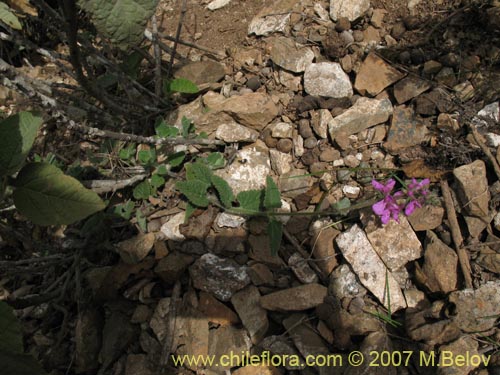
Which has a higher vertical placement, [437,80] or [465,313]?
[437,80]

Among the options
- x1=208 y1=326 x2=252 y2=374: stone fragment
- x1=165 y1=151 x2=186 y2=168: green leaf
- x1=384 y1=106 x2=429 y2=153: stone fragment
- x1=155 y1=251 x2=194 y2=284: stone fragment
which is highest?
x1=165 y1=151 x2=186 y2=168: green leaf

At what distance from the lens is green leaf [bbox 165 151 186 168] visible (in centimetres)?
Result: 244

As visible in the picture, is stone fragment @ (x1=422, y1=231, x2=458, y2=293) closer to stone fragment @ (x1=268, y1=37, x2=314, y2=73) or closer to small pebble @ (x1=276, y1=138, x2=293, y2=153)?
small pebble @ (x1=276, y1=138, x2=293, y2=153)

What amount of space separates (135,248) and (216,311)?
0.58 metres

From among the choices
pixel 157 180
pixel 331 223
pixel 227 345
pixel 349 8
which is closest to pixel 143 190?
pixel 157 180

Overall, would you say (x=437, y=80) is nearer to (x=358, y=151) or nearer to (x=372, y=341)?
(x=358, y=151)

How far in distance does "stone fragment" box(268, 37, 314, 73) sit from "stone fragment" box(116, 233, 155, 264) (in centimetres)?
136

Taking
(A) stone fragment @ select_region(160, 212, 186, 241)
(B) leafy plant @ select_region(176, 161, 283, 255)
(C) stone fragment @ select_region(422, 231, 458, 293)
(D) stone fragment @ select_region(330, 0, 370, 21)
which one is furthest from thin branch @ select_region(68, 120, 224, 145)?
(C) stone fragment @ select_region(422, 231, 458, 293)

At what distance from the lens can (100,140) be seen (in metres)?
2.84

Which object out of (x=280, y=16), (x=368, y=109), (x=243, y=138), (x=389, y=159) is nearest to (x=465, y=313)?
(x=389, y=159)

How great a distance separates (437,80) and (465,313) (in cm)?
131

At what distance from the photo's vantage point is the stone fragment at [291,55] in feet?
8.52

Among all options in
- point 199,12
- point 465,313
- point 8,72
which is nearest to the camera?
point 8,72

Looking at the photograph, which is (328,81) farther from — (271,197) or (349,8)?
(271,197)
